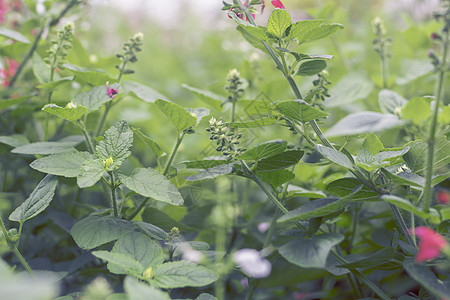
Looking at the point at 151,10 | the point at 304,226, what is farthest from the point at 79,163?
the point at 151,10

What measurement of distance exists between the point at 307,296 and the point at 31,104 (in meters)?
0.91

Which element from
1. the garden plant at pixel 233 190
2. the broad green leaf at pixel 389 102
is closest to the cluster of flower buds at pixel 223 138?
the garden plant at pixel 233 190

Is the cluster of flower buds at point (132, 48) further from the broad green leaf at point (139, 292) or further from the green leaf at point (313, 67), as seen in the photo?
Answer: the broad green leaf at point (139, 292)

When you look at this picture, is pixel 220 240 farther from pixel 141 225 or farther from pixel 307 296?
pixel 307 296

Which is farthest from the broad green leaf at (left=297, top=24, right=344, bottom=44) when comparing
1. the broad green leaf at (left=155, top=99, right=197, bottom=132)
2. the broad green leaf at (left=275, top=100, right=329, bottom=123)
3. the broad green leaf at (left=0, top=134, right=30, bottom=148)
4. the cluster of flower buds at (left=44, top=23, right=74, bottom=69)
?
the broad green leaf at (left=0, top=134, right=30, bottom=148)

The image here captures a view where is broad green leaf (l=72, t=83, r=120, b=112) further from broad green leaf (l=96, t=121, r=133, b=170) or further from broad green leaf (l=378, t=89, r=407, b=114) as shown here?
broad green leaf (l=378, t=89, r=407, b=114)

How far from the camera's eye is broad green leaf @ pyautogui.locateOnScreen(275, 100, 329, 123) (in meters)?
0.64

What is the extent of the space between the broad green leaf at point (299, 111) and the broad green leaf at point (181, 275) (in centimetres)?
30

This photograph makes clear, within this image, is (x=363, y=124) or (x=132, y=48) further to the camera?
(x=132, y=48)

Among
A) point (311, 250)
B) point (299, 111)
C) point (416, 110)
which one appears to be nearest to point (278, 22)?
point (299, 111)

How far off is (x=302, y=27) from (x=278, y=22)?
46 mm

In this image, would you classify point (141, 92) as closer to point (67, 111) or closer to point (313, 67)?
point (67, 111)

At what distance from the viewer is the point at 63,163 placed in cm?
72

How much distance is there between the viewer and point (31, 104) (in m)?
1.12
